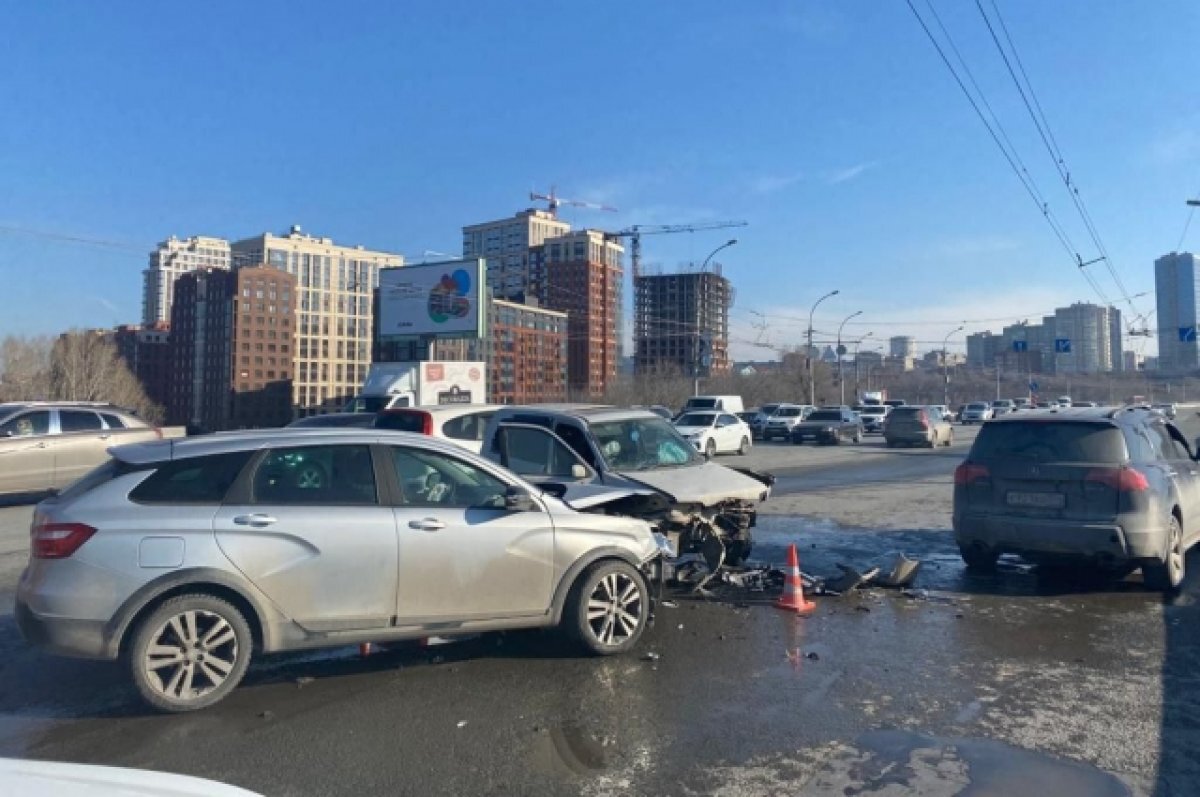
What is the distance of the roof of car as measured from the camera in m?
5.06

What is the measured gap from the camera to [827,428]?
117 ft

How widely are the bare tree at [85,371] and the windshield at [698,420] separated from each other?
46891 mm

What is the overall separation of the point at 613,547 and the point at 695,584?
2.34 metres

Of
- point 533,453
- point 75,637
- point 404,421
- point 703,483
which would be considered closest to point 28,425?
point 404,421

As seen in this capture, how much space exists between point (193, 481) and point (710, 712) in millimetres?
3336

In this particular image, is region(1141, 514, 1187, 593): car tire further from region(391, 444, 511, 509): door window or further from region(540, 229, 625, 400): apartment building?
region(540, 229, 625, 400): apartment building

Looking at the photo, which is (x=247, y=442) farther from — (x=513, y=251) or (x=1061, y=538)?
(x=513, y=251)

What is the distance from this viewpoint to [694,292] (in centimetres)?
6844

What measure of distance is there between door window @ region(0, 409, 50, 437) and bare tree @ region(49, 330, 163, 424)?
51386 mm

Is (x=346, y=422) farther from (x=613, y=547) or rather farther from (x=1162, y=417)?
(x=1162, y=417)

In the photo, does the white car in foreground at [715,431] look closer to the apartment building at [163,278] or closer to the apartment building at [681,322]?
the apartment building at [681,322]

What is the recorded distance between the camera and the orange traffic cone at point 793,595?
7.30m

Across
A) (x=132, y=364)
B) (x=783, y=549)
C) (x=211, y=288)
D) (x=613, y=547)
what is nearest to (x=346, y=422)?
(x=783, y=549)

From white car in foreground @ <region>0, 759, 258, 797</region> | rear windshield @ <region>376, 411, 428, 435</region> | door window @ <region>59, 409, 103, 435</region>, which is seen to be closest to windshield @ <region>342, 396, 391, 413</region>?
door window @ <region>59, 409, 103, 435</region>
